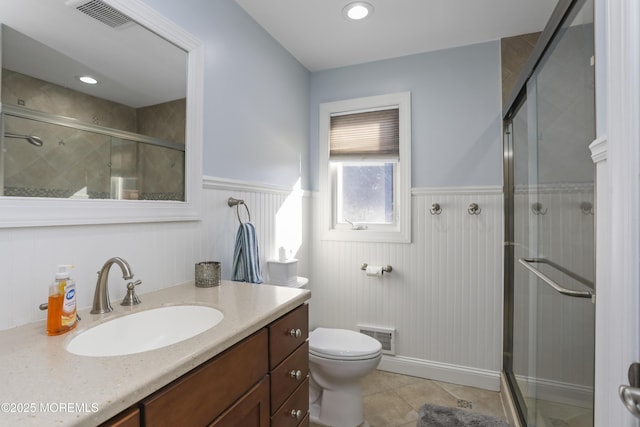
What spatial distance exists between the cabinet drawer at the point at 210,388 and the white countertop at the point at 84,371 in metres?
0.03

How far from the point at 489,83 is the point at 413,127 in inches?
21.9

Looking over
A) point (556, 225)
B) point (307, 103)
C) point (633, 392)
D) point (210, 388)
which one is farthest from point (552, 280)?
point (307, 103)

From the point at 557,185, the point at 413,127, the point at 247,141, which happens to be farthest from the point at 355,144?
the point at 557,185

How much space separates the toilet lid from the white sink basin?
885mm

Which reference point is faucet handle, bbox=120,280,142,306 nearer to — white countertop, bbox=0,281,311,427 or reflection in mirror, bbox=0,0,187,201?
white countertop, bbox=0,281,311,427

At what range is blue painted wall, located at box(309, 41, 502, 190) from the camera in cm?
221

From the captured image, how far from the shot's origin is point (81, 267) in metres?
1.07

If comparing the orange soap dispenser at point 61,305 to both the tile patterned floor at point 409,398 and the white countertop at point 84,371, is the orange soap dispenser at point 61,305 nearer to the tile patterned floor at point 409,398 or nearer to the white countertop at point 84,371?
the white countertop at point 84,371

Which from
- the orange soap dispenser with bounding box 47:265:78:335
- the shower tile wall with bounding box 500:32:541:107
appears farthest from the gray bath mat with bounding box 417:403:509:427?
the shower tile wall with bounding box 500:32:541:107

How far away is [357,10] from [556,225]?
60.1 inches

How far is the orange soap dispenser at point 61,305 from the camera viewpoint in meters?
0.86

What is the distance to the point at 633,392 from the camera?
1.74 ft

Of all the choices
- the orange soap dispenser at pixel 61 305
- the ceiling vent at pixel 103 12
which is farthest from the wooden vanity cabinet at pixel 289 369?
→ the ceiling vent at pixel 103 12

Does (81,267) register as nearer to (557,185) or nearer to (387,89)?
(557,185)
